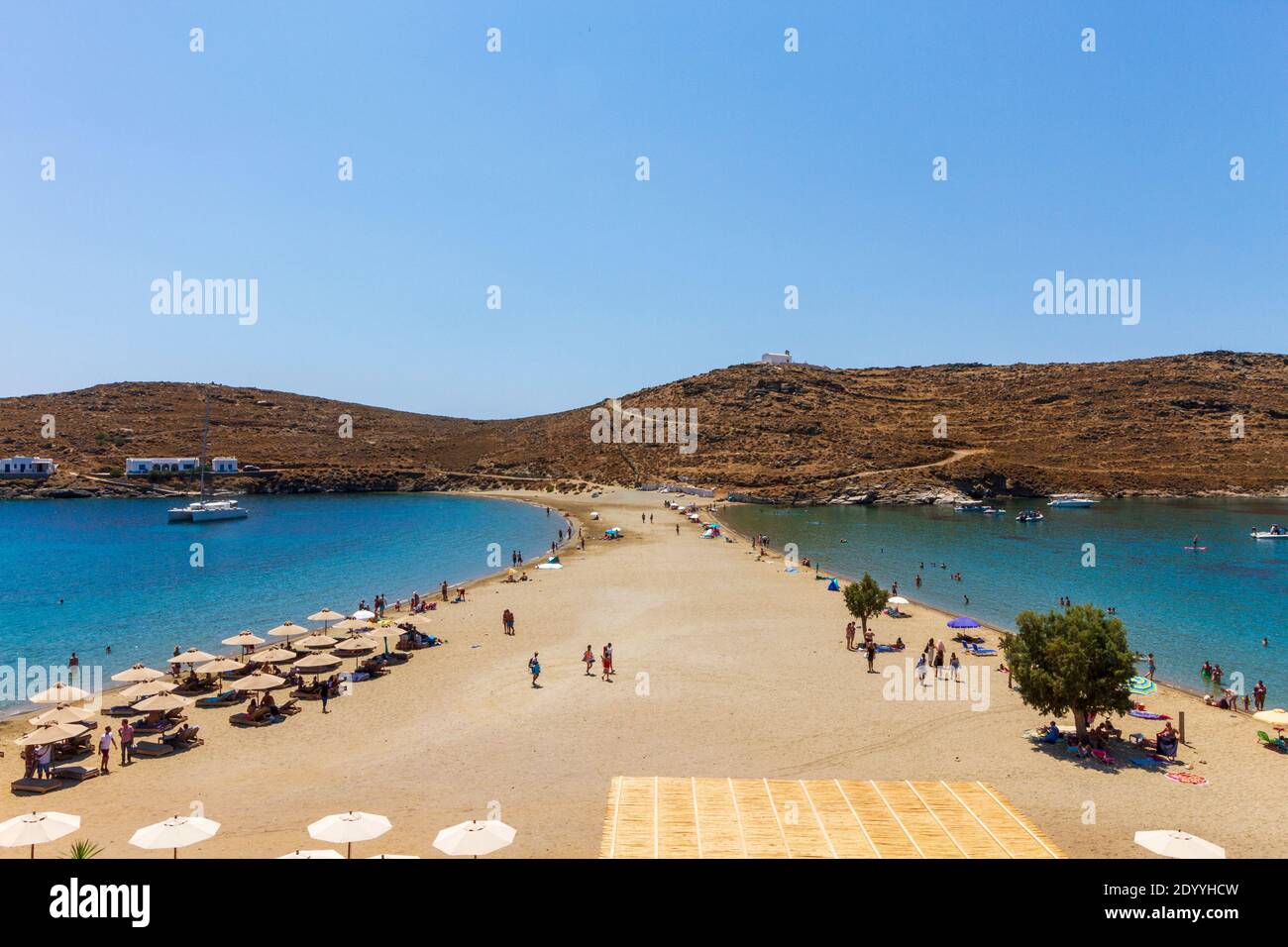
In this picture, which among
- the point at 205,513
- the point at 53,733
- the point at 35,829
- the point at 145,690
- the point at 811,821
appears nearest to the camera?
the point at 35,829

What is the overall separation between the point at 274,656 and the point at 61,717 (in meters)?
7.12

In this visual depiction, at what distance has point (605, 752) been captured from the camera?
19.4 m

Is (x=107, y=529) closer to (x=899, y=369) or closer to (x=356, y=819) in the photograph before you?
(x=356, y=819)

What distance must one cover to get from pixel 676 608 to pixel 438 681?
13.8 metres

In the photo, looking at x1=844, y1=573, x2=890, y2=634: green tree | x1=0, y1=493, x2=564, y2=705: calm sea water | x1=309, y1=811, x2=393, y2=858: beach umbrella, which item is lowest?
x1=0, y1=493, x2=564, y2=705: calm sea water

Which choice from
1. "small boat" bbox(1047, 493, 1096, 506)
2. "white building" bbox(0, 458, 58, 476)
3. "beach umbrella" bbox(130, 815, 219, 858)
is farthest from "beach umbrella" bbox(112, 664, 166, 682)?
"white building" bbox(0, 458, 58, 476)

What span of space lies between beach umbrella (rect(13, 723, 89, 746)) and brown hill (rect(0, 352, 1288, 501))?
93.6 m

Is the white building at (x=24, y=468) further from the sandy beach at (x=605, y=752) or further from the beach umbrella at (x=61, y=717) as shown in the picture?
the beach umbrella at (x=61, y=717)

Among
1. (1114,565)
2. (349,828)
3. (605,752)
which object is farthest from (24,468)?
(1114,565)

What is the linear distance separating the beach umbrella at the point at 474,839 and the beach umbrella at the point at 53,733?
12159mm

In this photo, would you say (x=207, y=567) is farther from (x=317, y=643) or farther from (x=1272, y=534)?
(x=1272, y=534)

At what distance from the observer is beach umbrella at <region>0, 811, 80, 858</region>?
42.1ft

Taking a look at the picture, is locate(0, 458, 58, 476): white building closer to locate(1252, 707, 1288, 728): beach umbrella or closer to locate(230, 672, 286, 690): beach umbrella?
locate(230, 672, 286, 690): beach umbrella
